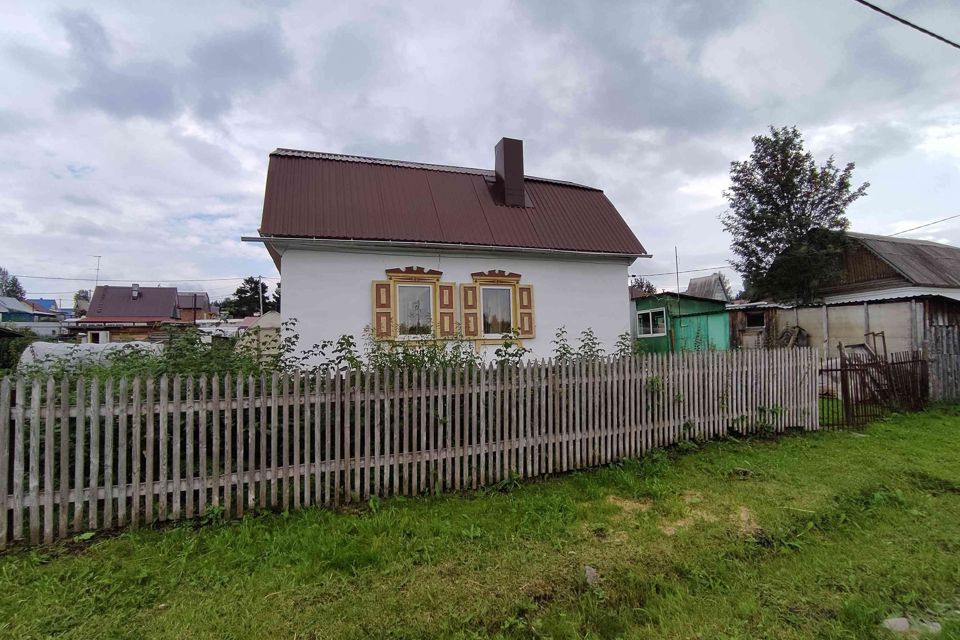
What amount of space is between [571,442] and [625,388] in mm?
1068

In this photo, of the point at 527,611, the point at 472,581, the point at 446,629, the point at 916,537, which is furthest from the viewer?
the point at 916,537

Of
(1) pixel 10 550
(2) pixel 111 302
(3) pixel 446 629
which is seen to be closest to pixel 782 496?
(3) pixel 446 629

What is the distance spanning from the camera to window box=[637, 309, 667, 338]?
730 inches

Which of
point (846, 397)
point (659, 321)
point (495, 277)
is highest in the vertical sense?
point (495, 277)

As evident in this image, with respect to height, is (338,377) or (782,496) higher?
(338,377)

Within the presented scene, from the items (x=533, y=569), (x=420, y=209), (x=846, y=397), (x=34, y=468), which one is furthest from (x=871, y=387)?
(x=34, y=468)

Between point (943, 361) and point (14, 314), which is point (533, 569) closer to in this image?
point (943, 361)

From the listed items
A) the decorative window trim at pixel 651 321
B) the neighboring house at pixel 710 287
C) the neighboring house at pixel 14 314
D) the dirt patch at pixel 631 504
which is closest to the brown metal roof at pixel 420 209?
the dirt patch at pixel 631 504

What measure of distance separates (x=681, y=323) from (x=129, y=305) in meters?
59.1

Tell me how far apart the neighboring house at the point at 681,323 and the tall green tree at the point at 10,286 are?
392 ft

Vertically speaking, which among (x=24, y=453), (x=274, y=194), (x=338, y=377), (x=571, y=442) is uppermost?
(x=274, y=194)

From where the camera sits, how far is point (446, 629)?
98.3 inches

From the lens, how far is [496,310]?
10.8 meters

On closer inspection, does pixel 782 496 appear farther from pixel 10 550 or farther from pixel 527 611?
pixel 10 550
